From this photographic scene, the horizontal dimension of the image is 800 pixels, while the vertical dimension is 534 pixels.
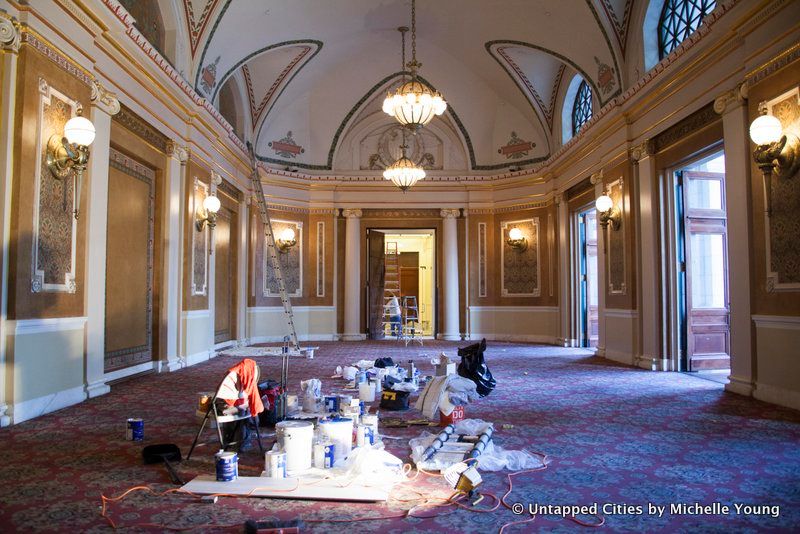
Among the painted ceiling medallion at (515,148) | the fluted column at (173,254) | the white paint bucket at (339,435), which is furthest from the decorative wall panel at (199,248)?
the painted ceiling medallion at (515,148)

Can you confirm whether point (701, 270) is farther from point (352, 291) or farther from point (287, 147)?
point (287, 147)

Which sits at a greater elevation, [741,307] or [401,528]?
[741,307]

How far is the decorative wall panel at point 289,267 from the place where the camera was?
43.7 feet

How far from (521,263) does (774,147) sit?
333 inches

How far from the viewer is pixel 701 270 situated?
327 inches

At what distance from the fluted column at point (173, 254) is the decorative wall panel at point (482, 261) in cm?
779

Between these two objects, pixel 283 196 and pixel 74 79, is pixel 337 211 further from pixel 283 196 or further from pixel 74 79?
pixel 74 79

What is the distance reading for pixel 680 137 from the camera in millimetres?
7543

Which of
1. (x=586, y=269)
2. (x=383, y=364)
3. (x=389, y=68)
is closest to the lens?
(x=383, y=364)

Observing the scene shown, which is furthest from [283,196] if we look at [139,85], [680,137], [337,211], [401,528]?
[401,528]

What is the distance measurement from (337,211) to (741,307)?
9848mm

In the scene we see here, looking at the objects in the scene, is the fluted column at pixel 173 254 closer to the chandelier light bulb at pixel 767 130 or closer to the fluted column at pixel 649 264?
the fluted column at pixel 649 264

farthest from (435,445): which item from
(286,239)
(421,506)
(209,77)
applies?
(286,239)

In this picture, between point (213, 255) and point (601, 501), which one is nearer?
point (601, 501)
